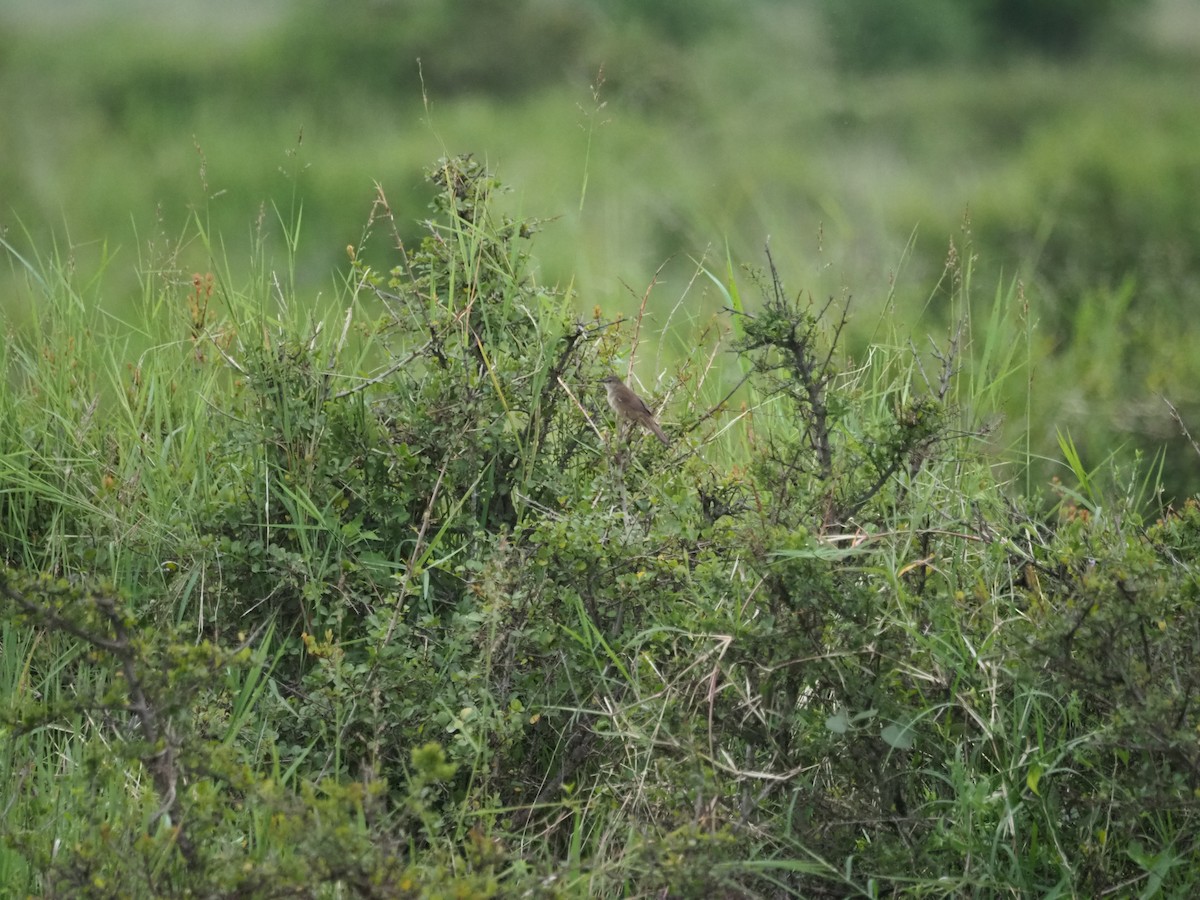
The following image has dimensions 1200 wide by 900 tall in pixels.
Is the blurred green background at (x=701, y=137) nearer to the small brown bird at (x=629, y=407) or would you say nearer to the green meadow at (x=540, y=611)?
the green meadow at (x=540, y=611)

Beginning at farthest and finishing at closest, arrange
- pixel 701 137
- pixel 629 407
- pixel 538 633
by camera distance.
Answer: pixel 701 137 < pixel 629 407 < pixel 538 633

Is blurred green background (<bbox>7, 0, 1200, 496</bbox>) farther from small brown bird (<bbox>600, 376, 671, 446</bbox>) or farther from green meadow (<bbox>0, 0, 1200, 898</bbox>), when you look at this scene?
small brown bird (<bbox>600, 376, 671, 446</bbox>)

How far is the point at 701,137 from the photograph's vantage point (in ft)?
54.5

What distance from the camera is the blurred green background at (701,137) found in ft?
28.1

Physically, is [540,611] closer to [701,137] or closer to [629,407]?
[629,407]

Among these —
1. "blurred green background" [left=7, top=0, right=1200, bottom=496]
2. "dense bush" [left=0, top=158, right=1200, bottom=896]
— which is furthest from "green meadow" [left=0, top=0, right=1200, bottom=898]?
"blurred green background" [left=7, top=0, right=1200, bottom=496]

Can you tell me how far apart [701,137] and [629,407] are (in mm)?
13861

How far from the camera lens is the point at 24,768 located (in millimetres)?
2852

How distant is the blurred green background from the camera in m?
8.58

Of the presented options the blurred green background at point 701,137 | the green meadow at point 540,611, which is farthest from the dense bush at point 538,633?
the blurred green background at point 701,137

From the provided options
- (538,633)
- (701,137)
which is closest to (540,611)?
(538,633)

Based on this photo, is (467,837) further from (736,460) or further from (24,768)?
(736,460)

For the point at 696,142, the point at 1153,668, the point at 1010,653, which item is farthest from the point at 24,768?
the point at 696,142

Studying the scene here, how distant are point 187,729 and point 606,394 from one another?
1317mm
